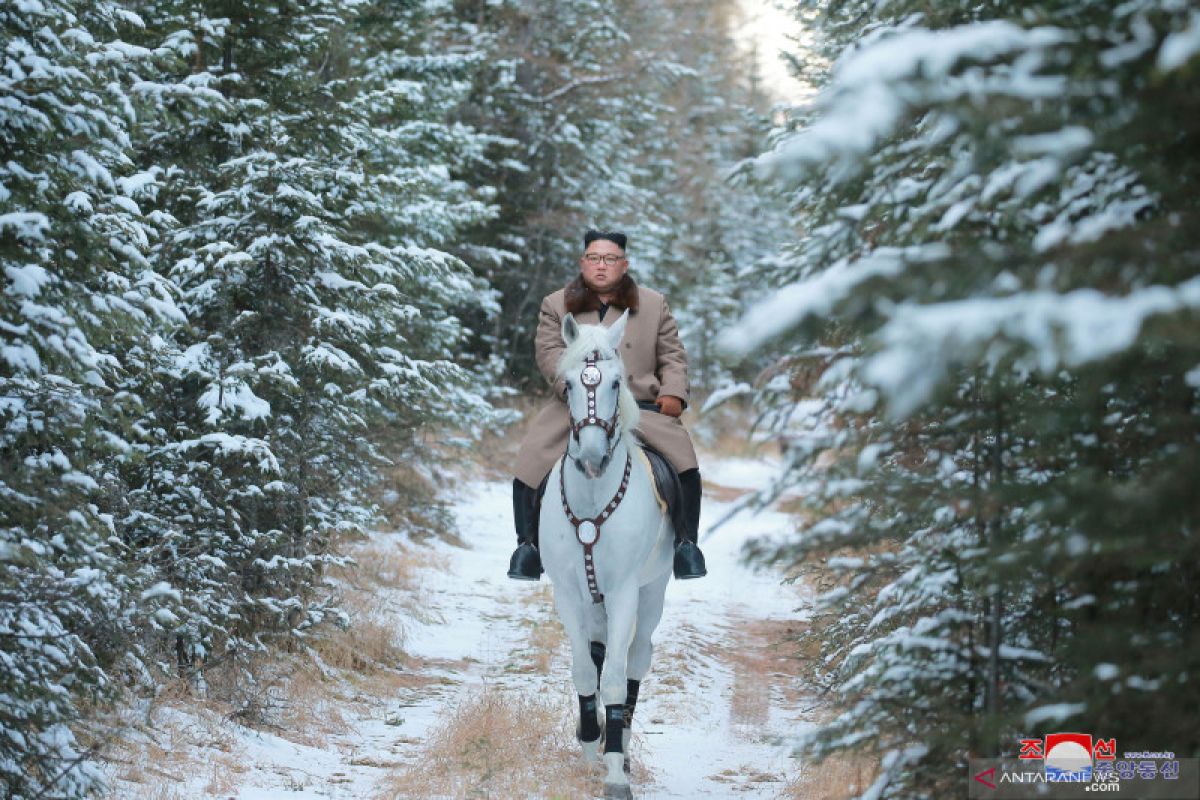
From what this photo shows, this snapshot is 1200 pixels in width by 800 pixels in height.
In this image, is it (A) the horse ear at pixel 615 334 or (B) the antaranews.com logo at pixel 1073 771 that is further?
(A) the horse ear at pixel 615 334

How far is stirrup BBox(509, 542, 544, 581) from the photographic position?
694 centimetres

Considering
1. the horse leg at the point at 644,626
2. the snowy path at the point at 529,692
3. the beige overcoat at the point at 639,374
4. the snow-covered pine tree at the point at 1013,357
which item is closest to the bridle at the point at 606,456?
the beige overcoat at the point at 639,374

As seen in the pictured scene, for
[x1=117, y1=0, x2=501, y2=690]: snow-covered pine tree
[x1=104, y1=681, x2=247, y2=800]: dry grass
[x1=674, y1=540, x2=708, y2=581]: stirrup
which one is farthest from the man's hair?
[x1=104, y1=681, x2=247, y2=800]: dry grass

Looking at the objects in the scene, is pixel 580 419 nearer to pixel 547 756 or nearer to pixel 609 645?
pixel 609 645

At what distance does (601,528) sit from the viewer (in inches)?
248

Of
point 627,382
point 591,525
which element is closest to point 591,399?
point 591,525

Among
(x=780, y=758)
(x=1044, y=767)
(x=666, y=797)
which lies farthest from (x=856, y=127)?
(x=780, y=758)

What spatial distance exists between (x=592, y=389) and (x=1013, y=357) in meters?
3.47

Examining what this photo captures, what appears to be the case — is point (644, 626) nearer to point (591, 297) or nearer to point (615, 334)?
point (615, 334)

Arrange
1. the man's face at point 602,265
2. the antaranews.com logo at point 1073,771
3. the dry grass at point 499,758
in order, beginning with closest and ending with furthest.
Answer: the antaranews.com logo at point 1073,771, the dry grass at point 499,758, the man's face at point 602,265

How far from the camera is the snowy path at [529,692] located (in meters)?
6.61

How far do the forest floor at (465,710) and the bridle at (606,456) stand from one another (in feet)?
2.61

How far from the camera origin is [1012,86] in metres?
2.49

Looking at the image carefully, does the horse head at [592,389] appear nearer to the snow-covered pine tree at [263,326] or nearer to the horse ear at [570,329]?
the horse ear at [570,329]
